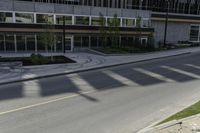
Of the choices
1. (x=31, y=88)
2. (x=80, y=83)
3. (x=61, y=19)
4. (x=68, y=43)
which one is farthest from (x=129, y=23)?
(x=31, y=88)

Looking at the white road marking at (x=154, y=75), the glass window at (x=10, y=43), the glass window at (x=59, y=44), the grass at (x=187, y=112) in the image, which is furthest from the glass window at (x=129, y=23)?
the grass at (x=187, y=112)

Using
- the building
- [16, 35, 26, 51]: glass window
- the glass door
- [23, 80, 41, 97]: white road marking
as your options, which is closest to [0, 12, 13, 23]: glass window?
the building

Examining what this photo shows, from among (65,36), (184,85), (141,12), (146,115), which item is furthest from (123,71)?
(141,12)

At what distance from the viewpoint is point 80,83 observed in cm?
1664

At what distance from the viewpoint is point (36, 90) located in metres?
14.7

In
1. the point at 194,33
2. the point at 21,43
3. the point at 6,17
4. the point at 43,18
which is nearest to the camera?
the point at 6,17

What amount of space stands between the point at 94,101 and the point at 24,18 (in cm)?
2048

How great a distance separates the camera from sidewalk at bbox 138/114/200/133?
8.58 meters

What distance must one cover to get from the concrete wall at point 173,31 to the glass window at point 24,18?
21.9 m

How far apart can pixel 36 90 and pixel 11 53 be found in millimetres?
16330

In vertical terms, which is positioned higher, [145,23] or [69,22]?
[145,23]

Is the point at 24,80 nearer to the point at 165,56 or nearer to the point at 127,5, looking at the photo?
the point at 165,56

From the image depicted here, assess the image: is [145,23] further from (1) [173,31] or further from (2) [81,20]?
(2) [81,20]

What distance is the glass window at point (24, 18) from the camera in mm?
→ 29280
